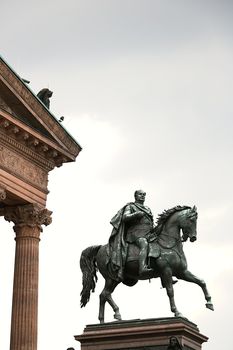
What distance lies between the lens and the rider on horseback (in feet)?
85.3

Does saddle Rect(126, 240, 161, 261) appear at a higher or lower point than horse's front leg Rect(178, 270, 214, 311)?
higher

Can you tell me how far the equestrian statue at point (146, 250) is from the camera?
25.8 meters

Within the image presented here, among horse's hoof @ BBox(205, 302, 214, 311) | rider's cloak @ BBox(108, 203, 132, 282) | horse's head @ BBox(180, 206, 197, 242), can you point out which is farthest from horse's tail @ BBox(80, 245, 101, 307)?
horse's hoof @ BBox(205, 302, 214, 311)

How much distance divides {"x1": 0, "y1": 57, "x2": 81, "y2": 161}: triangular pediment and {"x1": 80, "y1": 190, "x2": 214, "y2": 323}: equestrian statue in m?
16.0

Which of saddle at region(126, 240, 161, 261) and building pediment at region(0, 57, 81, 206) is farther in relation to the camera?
building pediment at region(0, 57, 81, 206)

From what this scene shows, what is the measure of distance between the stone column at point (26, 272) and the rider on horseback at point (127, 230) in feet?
52.6

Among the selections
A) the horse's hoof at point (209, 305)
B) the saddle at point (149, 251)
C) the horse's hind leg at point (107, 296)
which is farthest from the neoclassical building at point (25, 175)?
the horse's hoof at point (209, 305)

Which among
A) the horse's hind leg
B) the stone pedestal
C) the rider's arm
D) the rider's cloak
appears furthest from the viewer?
the horse's hind leg

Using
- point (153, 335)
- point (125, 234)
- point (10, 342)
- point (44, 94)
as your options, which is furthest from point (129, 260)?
point (44, 94)

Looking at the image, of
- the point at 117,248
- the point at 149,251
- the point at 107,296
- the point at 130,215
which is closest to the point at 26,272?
the point at 107,296

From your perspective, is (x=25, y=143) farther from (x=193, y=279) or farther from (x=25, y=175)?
(x=193, y=279)

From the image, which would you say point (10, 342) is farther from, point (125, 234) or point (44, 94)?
point (125, 234)

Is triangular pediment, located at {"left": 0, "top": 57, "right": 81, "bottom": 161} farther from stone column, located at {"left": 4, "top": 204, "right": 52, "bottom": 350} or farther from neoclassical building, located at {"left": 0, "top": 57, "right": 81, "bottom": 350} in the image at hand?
stone column, located at {"left": 4, "top": 204, "right": 52, "bottom": 350}

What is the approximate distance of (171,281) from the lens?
84.3ft
